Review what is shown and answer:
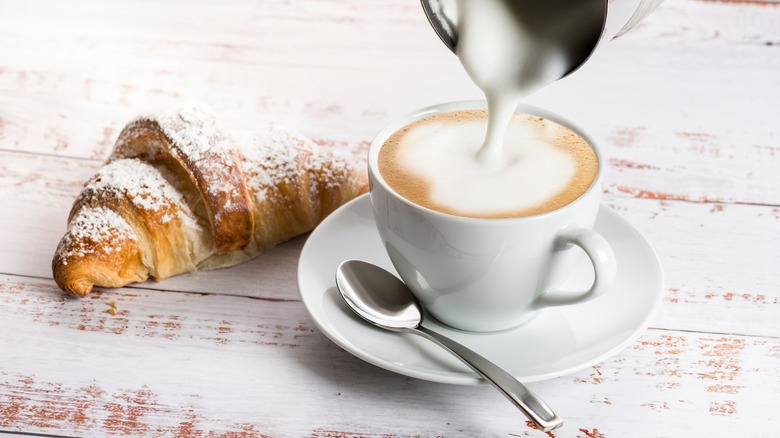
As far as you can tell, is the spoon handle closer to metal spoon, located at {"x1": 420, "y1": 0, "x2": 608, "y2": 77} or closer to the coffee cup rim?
the coffee cup rim

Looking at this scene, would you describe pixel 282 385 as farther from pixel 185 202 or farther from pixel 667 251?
pixel 667 251

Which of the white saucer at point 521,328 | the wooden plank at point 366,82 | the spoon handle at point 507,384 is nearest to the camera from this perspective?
the spoon handle at point 507,384

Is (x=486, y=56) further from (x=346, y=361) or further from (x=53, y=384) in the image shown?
(x=53, y=384)

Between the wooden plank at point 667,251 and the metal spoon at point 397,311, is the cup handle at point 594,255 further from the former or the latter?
the wooden plank at point 667,251

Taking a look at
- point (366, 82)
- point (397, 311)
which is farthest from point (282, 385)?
point (366, 82)

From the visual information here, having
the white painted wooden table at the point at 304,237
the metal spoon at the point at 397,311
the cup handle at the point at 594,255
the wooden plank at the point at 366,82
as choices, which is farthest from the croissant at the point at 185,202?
the cup handle at the point at 594,255

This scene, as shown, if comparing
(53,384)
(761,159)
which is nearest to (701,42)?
(761,159)
